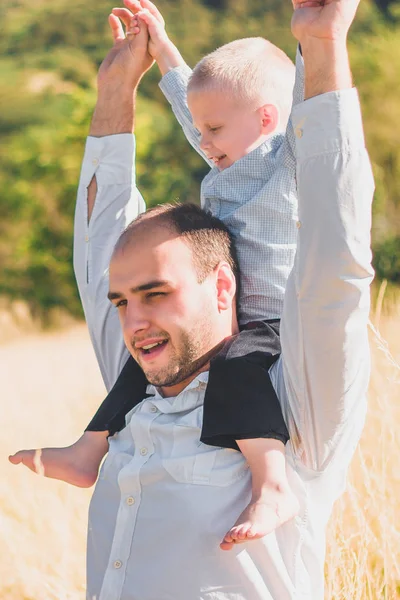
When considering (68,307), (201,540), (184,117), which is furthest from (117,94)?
(68,307)

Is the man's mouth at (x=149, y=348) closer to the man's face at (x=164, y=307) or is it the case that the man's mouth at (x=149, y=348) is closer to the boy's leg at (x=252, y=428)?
the man's face at (x=164, y=307)

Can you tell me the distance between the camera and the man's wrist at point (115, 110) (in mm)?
2430

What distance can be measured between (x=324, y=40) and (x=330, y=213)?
306 millimetres

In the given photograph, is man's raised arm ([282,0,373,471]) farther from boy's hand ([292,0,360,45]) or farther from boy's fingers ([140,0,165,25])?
boy's fingers ([140,0,165,25])

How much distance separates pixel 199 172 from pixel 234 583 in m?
22.6

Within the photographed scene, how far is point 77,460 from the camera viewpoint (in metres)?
2.16

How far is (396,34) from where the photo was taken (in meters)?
19.1

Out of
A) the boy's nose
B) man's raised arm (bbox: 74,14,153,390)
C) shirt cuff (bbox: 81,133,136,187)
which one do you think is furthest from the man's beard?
shirt cuff (bbox: 81,133,136,187)

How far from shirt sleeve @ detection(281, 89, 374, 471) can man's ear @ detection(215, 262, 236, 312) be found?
11.2 inches

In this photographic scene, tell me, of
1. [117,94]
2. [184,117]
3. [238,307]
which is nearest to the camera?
[238,307]

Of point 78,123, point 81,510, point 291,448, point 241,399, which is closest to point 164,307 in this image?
point 241,399

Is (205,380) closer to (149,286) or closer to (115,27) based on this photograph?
(149,286)

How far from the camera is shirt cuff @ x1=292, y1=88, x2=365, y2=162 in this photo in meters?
1.62

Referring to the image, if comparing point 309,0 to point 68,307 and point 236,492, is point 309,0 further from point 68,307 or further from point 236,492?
point 68,307
